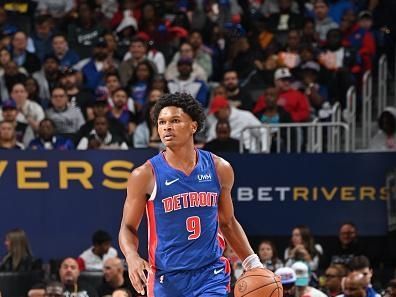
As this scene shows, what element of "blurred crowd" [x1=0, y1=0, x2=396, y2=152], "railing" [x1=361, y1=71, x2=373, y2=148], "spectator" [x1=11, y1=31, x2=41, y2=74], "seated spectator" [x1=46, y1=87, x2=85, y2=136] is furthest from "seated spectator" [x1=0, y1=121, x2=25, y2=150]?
"railing" [x1=361, y1=71, x2=373, y2=148]

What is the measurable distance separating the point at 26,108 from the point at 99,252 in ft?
11.1

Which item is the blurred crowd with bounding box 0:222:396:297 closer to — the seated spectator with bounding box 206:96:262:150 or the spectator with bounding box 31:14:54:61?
the seated spectator with bounding box 206:96:262:150

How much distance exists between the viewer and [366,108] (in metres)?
17.8

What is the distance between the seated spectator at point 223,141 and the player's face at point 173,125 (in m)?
7.34

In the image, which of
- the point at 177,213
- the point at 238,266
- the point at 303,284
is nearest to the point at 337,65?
the point at 238,266

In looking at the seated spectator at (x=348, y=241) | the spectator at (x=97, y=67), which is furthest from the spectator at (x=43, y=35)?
the seated spectator at (x=348, y=241)

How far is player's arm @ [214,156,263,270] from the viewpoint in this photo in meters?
8.52

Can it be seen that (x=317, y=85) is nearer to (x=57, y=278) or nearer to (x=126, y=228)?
(x=57, y=278)

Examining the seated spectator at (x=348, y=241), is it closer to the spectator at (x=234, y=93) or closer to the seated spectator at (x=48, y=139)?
the spectator at (x=234, y=93)

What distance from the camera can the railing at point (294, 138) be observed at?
629 inches

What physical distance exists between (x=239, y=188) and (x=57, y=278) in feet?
8.45

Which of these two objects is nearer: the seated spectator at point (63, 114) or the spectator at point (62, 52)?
the seated spectator at point (63, 114)

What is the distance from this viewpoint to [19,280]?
13.9m

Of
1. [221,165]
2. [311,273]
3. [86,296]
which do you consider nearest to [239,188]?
[311,273]
